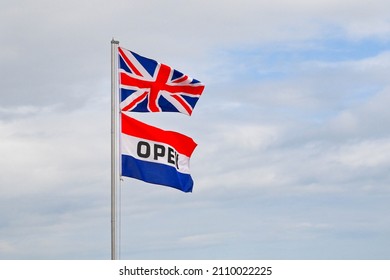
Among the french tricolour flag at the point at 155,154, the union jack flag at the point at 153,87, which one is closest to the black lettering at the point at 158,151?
the french tricolour flag at the point at 155,154

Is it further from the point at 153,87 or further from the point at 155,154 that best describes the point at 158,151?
the point at 153,87

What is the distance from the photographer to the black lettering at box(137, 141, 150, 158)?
4994 centimetres

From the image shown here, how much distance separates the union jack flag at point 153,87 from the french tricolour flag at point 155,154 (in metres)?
0.80

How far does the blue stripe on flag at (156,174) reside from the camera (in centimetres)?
4941

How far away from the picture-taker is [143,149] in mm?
50125

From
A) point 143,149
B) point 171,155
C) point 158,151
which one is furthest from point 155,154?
point 171,155

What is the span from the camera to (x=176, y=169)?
51.3 m

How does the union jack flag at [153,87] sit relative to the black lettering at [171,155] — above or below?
above

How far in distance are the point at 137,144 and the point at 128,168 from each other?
1062 millimetres

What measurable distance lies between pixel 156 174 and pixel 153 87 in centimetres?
320

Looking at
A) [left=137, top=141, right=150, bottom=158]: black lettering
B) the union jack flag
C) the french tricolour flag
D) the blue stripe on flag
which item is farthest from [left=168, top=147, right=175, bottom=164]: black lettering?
the union jack flag

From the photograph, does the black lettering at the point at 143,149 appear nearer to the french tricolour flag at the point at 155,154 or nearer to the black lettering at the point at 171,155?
the french tricolour flag at the point at 155,154
